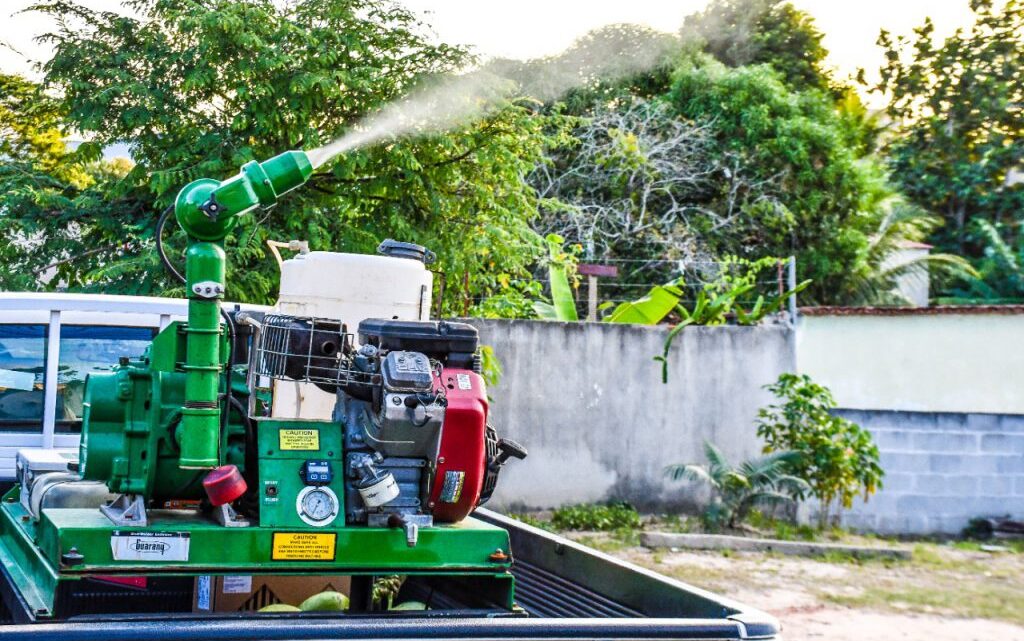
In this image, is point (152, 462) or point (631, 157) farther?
point (631, 157)

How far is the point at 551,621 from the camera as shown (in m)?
3.08

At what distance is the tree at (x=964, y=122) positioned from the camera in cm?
2133

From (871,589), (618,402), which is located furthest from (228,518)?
(618,402)

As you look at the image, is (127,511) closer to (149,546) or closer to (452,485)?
(149,546)

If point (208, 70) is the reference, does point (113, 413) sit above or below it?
below

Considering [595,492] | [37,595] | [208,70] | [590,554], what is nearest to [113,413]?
[37,595]

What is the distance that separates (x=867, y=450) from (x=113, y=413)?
8405mm

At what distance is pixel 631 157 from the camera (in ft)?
59.5

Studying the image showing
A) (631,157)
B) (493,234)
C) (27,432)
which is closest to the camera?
(27,432)

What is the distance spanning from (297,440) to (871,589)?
6223 mm

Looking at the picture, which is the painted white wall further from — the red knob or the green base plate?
the red knob

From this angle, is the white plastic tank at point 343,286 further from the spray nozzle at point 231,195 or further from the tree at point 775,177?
the tree at point 775,177

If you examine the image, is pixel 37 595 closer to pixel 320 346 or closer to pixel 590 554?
pixel 320 346

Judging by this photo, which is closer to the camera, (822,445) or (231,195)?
(231,195)
